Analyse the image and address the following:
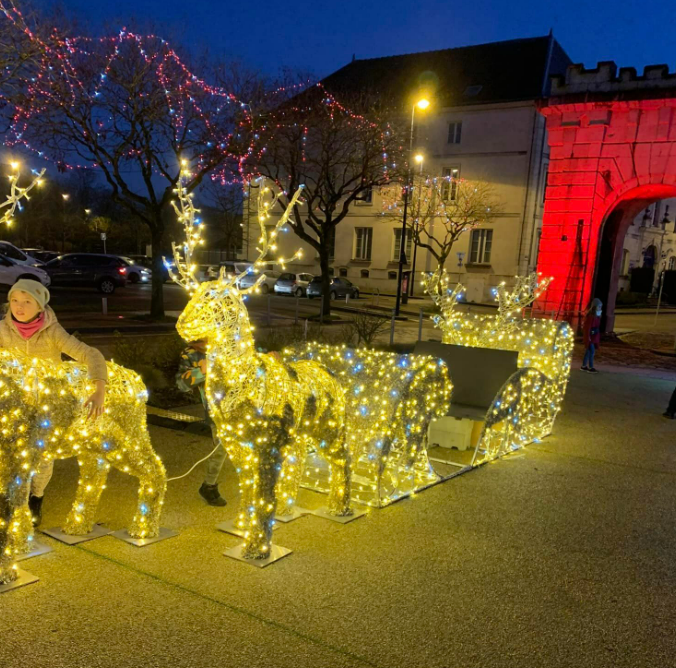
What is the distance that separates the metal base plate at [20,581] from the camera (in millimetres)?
3494

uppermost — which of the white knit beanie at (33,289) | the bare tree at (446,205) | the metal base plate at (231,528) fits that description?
the bare tree at (446,205)

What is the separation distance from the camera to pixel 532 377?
23.5ft

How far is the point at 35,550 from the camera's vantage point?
3975 mm

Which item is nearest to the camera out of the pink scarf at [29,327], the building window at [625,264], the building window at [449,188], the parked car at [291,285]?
the pink scarf at [29,327]

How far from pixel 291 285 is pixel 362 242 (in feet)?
32.2

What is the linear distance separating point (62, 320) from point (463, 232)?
25386 mm

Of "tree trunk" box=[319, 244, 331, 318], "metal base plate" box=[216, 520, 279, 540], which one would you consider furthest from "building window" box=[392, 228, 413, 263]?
"metal base plate" box=[216, 520, 279, 540]

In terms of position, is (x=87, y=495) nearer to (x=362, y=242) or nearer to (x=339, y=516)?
(x=339, y=516)

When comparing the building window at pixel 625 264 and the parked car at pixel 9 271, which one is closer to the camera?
the parked car at pixel 9 271

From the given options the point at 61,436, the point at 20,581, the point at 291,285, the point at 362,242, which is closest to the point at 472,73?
the point at 362,242

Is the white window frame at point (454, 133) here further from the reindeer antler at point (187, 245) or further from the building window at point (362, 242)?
the reindeer antler at point (187, 245)

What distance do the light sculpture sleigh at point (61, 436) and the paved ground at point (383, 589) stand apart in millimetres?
316

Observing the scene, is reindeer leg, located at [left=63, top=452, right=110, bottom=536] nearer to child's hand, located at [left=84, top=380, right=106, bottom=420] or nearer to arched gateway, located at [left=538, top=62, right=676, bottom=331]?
child's hand, located at [left=84, top=380, right=106, bottom=420]

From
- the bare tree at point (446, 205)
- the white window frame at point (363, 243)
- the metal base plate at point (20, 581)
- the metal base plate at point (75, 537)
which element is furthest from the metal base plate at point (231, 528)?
the white window frame at point (363, 243)
